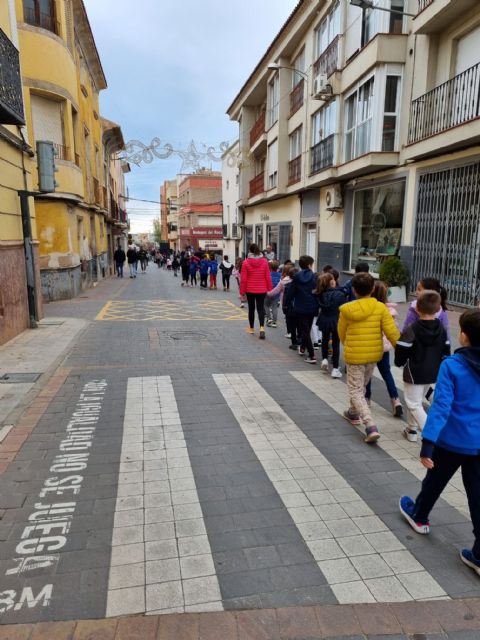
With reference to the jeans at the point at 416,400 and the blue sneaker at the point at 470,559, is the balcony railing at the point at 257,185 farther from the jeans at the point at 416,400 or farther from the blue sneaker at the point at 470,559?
the blue sneaker at the point at 470,559

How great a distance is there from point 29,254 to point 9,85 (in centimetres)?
339

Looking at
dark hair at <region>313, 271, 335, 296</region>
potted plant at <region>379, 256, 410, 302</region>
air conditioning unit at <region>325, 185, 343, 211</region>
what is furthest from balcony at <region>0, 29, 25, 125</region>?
air conditioning unit at <region>325, 185, 343, 211</region>

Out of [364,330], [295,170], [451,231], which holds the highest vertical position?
[295,170]

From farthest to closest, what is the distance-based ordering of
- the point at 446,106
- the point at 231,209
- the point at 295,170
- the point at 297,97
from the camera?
1. the point at 231,209
2. the point at 295,170
3. the point at 297,97
4. the point at 446,106

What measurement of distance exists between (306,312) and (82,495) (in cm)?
485

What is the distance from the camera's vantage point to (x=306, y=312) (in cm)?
752

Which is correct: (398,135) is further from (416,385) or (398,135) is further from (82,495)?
(82,495)

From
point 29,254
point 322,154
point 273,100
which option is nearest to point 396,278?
point 322,154

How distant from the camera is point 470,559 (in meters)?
2.81

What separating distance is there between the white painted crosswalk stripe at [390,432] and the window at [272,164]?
17.7 meters

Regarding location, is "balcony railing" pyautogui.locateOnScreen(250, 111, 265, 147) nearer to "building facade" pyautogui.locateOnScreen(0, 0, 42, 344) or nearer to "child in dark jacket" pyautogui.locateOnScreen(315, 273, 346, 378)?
"building facade" pyautogui.locateOnScreen(0, 0, 42, 344)

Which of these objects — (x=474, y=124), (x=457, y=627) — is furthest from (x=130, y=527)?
(x=474, y=124)

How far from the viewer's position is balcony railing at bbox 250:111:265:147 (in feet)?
83.8

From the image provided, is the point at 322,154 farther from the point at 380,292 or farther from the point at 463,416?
the point at 463,416
